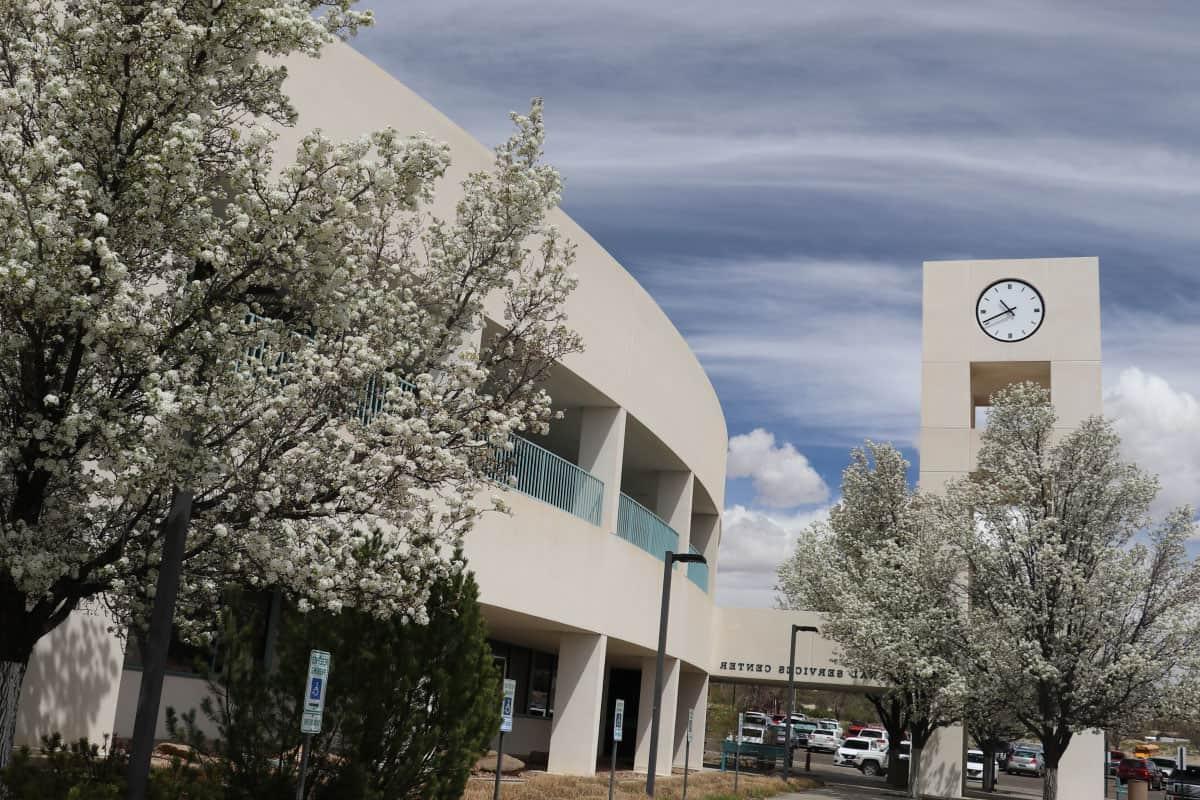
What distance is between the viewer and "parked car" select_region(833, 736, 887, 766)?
182ft

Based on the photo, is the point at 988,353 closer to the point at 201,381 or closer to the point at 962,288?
the point at 962,288

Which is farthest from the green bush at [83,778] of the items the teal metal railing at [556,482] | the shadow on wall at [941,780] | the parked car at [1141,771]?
the parked car at [1141,771]

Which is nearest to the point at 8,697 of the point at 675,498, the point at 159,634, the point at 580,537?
the point at 159,634

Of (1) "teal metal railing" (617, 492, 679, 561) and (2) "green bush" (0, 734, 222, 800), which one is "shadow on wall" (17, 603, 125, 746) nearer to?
(2) "green bush" (0, 734, 222, 800)

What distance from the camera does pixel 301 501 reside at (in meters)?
8.50

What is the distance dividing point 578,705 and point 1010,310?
23812 mm

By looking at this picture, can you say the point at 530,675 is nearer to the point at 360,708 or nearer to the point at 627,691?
the point at 627,691

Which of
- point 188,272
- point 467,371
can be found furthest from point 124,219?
point 467,371

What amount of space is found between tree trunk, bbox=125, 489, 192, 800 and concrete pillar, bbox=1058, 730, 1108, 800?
32.6m

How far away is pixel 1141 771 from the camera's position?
1881 inches

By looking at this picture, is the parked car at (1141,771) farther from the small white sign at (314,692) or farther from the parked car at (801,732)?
the small white sign at (314,692)

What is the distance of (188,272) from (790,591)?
121 feet

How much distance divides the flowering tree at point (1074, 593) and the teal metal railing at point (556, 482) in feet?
35.7

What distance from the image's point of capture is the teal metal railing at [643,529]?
25.1 meters
